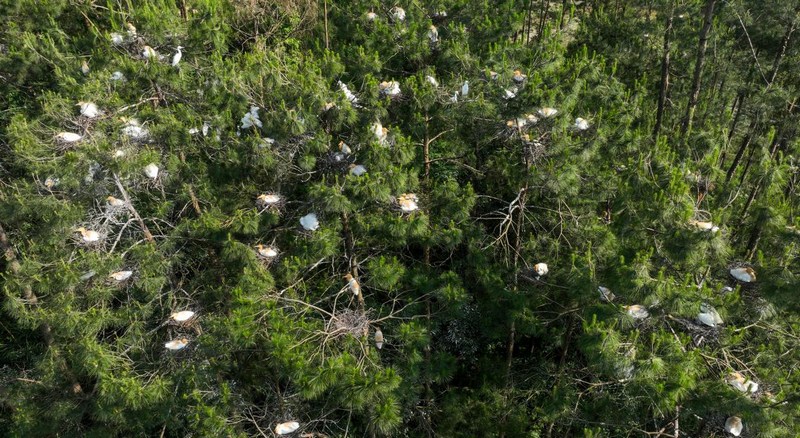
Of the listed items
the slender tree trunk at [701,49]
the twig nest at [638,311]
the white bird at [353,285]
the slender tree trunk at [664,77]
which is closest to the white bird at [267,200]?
the white bird at [353,285]

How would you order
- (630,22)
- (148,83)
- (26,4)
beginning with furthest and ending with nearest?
(630,22)
(26,4)
(148,83)

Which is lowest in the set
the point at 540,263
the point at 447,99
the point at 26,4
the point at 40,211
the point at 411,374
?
the point at 411,374

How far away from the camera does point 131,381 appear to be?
13.5 ft

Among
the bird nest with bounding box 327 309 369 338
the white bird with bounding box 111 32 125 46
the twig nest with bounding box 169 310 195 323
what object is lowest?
the twig nest with bounding box 169 310 195 323

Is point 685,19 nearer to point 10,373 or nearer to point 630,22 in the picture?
point 630,22

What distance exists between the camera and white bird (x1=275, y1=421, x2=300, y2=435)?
159 inches

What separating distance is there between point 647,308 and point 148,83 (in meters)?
4.90

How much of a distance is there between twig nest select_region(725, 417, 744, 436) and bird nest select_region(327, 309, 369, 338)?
2611 millimetres

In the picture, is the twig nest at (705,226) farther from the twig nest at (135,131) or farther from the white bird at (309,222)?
the twig nest at (135,131)

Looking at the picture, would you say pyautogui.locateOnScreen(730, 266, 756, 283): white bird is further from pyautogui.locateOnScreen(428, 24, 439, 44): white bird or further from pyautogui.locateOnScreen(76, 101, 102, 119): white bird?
pyautogui.locateOnScreen(76, 101, 102, 119): white bird

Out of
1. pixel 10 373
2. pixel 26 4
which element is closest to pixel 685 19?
pixel 26 4

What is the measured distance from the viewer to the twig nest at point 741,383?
10.6 feet

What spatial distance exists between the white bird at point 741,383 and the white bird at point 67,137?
16.8ft

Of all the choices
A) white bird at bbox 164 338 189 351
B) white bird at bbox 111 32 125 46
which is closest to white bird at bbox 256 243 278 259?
white bird at bbox 164 338 189 351
